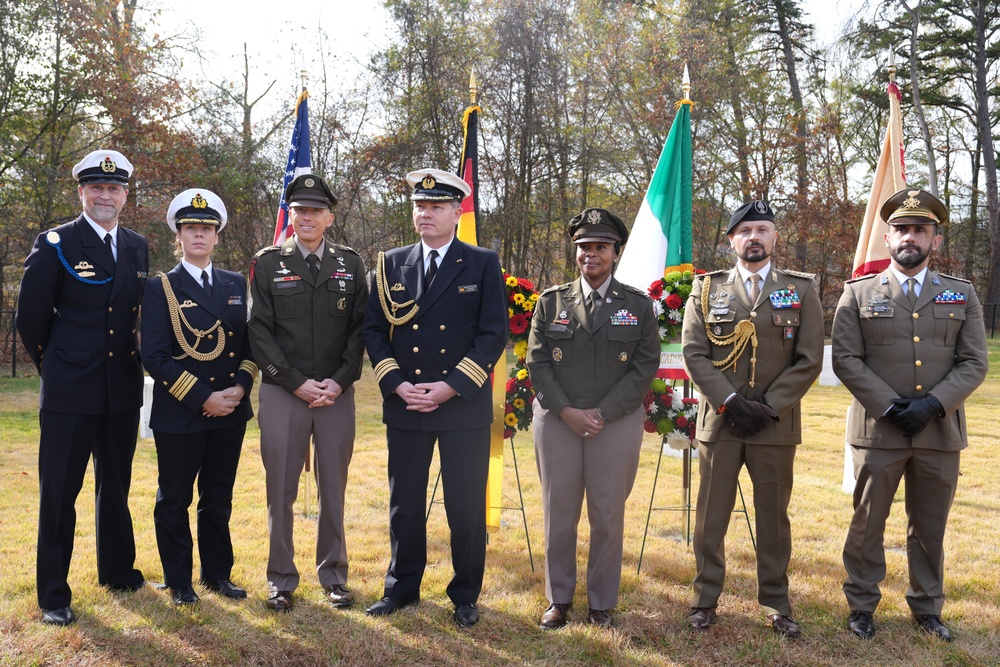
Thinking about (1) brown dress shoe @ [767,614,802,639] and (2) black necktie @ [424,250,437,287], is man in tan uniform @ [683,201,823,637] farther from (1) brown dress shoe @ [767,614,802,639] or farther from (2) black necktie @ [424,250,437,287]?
(2) black necktie @ [424,250,437,287]

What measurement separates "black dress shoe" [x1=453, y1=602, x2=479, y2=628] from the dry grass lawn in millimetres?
40

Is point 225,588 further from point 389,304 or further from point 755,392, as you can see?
point 755,392

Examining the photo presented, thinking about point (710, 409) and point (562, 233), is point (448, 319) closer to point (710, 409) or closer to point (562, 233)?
point (710, 409)

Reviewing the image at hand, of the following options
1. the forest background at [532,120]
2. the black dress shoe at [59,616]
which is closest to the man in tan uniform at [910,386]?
the black dress shoe at [59,616]

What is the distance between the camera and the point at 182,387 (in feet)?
11.6

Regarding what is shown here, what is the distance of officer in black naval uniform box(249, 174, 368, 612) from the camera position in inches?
145

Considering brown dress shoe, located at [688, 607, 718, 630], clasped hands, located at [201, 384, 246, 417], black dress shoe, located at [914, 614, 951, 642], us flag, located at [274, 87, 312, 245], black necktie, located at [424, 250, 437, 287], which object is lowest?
brown dress shoe, located at [688, 607, 718, 630]

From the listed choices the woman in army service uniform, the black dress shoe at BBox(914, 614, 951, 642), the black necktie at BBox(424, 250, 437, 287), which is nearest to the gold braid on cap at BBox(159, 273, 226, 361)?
the black necktie at BBox(424, 250, 437, 287)

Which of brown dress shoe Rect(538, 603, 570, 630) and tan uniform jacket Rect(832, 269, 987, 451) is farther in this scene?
brown dress shoe Rect(538, 603, 570, 630)

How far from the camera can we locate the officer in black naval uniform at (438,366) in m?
3.60

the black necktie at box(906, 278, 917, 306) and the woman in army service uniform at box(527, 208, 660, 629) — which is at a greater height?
the black necktie at box(906, 278, 917, 306)

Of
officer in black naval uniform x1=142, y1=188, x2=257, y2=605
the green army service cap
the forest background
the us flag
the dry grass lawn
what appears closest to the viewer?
the dry grass lawn

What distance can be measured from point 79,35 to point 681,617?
43.6 ft

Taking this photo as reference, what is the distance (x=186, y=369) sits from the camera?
12.0 feet
